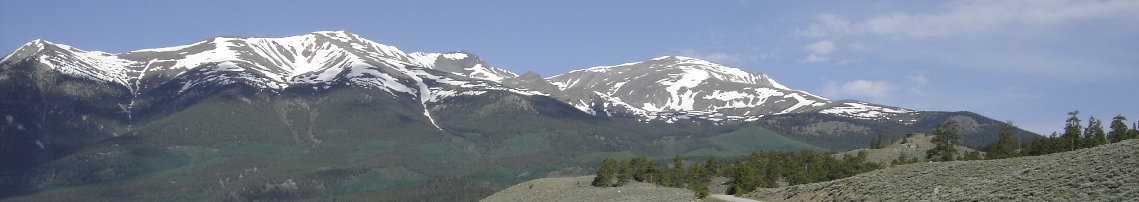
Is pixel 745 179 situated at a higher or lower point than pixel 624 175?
higher

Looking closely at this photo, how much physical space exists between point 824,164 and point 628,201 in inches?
2051

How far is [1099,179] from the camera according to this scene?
2251 inches

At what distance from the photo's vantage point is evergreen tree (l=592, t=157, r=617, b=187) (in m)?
152

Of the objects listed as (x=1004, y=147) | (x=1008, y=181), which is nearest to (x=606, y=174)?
(x=1004, y=147)

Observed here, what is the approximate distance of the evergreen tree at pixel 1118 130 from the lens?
6225 inches

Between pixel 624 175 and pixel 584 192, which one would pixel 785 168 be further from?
pixel 584 192

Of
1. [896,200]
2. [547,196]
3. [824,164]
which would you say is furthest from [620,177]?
[896,200]

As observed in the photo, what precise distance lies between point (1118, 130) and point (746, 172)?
76.2 m

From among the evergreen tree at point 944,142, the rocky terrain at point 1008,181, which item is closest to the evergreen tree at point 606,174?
the rocky terrain at point 1008,181

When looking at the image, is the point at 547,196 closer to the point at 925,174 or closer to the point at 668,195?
the point at 668,195

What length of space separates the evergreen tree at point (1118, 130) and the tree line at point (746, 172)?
40.5 m

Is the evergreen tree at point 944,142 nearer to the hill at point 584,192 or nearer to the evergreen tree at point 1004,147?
the evergreen tree at point 1004,147

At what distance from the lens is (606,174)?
154000 mm

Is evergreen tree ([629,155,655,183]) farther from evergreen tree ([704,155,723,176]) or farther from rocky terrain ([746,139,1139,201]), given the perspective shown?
rocky terrain ([746,139,1139,201])
